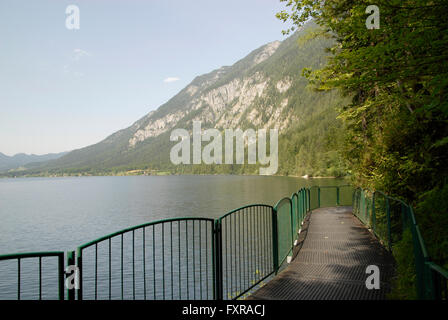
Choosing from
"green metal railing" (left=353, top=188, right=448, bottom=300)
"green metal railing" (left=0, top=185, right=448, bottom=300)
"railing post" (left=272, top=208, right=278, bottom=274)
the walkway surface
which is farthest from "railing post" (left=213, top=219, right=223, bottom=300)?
"green metal railing" (left=353, top=188, right=448, bottom=300)

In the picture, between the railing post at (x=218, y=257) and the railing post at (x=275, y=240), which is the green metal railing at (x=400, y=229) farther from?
the railing post at (x=218, y=257)

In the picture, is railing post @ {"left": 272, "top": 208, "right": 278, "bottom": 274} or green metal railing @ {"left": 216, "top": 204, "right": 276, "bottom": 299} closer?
green metal railing @ {"left": 216, "top": 204, "right": 276, "bottom": 299}

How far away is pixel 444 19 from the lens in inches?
188

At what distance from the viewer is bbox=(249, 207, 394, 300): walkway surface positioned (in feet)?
17.5

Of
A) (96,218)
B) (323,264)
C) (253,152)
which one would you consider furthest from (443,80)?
(253,152)

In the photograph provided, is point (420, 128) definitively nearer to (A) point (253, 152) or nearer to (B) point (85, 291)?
(B) point (85, 291)

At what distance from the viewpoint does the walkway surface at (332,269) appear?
5336mm

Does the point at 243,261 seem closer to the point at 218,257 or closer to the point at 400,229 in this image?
the point at 400,229

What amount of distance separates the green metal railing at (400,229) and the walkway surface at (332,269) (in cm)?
42

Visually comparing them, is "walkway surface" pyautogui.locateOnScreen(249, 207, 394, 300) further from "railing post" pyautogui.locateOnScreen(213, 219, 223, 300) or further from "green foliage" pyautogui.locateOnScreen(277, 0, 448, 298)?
"green foliage" pyautogui.locateOnScreen(277, 0, 448, 298)

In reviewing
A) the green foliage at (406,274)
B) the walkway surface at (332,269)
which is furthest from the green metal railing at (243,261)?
the green foliage at (406,274)

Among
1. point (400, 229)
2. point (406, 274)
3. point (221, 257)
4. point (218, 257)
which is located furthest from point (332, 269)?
point (218, 257)

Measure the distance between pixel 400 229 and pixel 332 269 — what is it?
6.37 feet

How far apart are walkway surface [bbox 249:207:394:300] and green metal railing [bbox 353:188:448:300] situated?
0.42 metres
